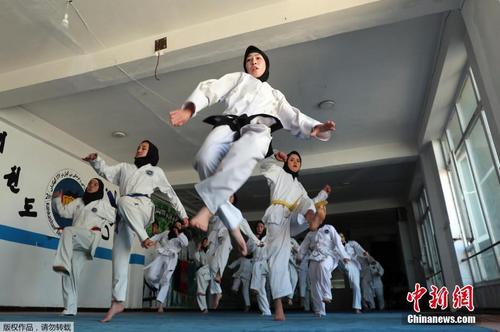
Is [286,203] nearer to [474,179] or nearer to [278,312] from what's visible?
[278,312]

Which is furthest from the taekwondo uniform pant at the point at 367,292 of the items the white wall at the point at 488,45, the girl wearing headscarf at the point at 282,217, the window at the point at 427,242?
the white wall at the point at 488,45

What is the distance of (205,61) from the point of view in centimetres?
408

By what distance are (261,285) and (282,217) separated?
1516mm

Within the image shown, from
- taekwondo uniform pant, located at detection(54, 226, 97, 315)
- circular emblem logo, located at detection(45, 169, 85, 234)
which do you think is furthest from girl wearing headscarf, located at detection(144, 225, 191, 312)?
taekwondo uniform pant, located at detection(54, 226, 97, 315)

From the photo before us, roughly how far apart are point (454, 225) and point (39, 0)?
6365 mm

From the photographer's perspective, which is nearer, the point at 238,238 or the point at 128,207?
the point at 238,238

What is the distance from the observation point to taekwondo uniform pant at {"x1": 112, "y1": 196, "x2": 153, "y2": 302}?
9.54ft

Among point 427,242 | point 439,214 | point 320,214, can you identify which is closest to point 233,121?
point 320,214

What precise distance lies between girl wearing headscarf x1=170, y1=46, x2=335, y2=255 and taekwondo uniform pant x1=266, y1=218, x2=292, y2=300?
1.26m

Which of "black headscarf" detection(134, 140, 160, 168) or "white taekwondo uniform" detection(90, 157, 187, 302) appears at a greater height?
"black headscarf" detection(134, 140, 160, 168)

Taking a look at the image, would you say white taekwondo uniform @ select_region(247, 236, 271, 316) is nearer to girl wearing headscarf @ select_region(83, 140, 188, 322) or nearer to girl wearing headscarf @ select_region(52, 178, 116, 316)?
girl wearing headscarf @ select_region(83, 140, 188, 322)

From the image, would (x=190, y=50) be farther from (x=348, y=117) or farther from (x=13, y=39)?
(x=348, y=117)

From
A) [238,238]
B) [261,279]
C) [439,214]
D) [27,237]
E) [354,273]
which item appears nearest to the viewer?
[238,238]

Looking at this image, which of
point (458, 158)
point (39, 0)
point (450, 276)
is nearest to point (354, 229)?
point (450, 276)
